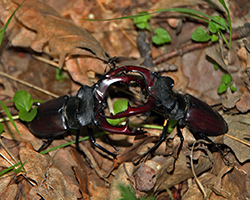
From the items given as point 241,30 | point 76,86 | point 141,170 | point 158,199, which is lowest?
point 158,199

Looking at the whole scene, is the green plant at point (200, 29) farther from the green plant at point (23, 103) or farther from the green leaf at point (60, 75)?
the green plant at point (23, 103)

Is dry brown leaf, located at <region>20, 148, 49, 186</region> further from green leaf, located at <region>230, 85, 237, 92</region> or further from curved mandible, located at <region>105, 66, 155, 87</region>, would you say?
green leaf, located at <region>230, 85, 237, 92</region>

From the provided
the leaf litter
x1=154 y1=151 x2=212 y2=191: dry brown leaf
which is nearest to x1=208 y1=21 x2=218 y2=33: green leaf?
the leaf litter

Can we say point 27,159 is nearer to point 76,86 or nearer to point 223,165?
point 76,86

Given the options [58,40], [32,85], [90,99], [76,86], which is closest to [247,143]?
[90,99]

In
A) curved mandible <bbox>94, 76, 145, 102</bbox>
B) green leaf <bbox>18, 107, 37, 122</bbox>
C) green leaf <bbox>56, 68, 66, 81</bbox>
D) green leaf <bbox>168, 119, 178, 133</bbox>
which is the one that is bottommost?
green leaf <bbox>168, 119, 178, 133</bbox>

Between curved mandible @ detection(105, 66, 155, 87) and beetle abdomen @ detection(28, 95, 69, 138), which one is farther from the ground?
curved mandible @ detection(105, 66, 155, 87)

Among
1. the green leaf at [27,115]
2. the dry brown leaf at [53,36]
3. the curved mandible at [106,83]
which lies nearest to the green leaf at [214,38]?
the curved mandible at [106,83]
